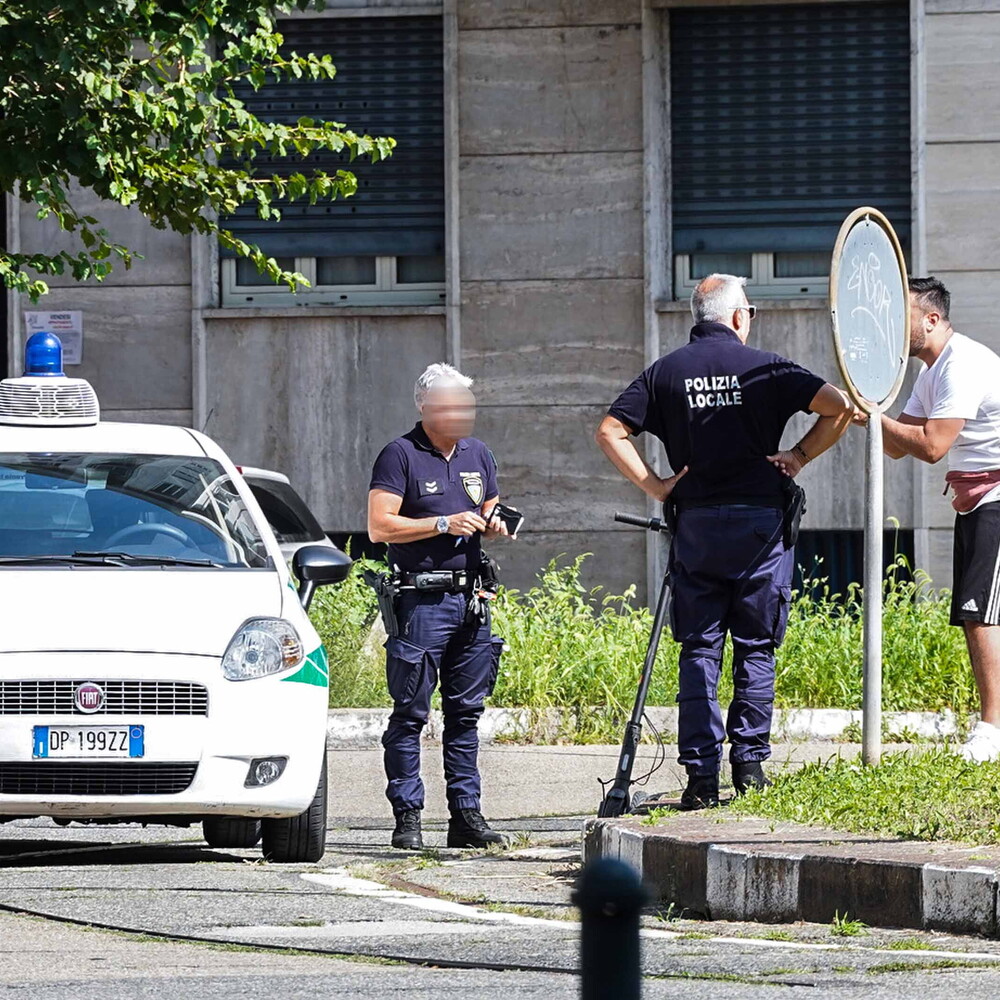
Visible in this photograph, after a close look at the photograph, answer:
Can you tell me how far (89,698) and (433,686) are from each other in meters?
1.54

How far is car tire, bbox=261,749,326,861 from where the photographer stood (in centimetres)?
732

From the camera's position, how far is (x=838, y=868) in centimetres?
586

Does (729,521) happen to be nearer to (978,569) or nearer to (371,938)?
(978,569)

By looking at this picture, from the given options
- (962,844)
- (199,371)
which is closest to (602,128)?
(199,371)

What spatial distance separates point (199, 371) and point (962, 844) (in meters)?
10.6

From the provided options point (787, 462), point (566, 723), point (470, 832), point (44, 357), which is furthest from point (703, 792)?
point (44, 357)

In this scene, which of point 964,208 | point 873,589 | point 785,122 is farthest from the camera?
point 785,122

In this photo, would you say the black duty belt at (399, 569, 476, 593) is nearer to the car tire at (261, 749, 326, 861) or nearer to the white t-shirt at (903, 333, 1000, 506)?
the car tire at (261, 749, 326, 861)

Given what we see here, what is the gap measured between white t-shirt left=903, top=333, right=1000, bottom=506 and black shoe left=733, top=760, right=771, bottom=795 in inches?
60.9

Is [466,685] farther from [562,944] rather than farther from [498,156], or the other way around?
[498,156]

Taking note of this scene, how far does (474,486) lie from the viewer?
7965 mm

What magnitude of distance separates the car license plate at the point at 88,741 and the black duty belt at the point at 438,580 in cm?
135

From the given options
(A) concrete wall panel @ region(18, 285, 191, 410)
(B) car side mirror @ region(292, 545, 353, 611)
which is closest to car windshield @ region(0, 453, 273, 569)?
(B) car side mirror @ region(292, 545, 353, 611)

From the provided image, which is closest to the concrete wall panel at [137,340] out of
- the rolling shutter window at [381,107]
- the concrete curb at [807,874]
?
the rolling shutter window at [381,107]
